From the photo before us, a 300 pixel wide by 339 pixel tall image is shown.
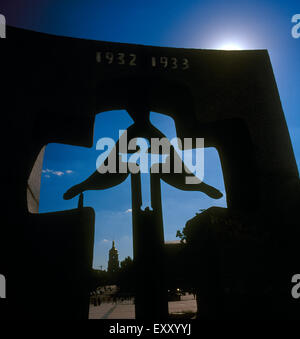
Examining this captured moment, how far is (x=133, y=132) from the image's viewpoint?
6227mm

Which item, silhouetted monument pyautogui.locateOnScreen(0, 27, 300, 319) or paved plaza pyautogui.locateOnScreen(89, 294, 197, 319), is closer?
silhouetted monument pyautogui.locateOnScreen(0, 27, 300, 319)

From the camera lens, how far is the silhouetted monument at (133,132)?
4.49 m

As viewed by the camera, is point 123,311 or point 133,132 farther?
point 123,311

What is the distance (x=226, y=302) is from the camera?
15.0ft

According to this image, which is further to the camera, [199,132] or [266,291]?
[199,132]

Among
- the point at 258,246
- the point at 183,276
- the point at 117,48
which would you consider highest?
the point at 117,48

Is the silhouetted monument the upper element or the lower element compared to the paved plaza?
upper

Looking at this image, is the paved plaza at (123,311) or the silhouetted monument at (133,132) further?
the paved plaza at (123,311)

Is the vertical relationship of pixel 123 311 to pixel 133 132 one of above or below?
below

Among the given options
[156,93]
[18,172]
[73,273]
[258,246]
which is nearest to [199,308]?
[258,246]

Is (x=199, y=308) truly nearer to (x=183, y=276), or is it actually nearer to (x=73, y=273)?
(x=183, y=276)

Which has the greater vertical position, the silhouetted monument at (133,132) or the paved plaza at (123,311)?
the silhouetted monument at (133,132)

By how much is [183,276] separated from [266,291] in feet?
5.14

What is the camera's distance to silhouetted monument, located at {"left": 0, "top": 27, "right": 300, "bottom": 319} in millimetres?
4488
